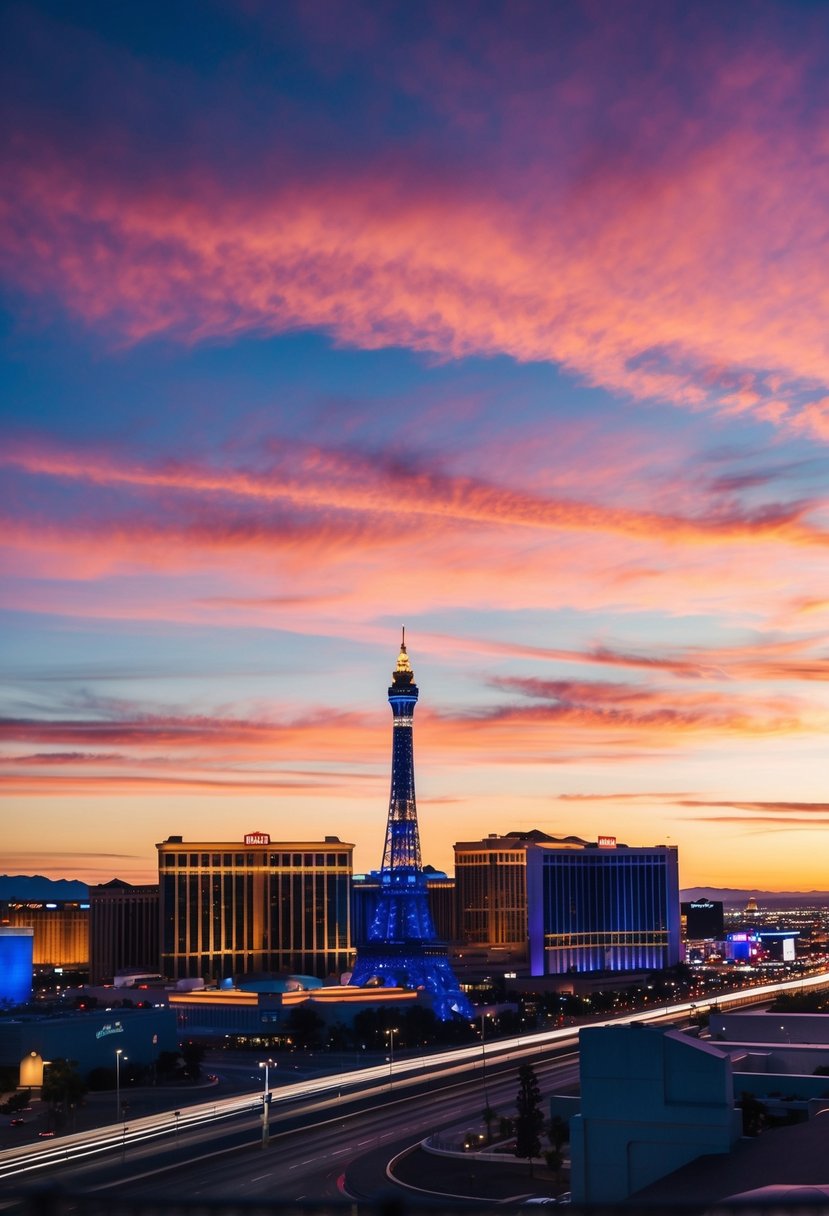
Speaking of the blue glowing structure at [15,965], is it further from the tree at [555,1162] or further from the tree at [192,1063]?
the tree at [555,1162]

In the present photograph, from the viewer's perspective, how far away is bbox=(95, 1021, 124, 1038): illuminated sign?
9656cm

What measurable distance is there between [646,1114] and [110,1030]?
5310 centimetres

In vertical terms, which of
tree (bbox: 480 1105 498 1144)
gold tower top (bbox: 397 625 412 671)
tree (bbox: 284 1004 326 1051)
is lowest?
tree (bbox: 284 1004 326 1051)

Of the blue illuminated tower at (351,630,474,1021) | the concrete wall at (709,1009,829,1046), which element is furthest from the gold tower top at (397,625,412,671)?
the concrete wall at (709,1009,829,1046)

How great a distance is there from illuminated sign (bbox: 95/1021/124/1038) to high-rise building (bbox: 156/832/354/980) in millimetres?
83594

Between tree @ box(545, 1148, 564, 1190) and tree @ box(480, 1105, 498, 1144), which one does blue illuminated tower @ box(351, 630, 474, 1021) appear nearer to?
tree @ box(480, 1105, 498, 1144)

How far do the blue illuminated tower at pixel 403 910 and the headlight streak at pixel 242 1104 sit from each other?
2236 cm

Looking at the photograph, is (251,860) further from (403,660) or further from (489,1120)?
(489,1120)

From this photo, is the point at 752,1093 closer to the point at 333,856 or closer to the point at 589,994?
the point at 589,994

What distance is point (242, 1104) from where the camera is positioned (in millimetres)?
78000

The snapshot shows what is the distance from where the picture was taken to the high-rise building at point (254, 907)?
600 ft

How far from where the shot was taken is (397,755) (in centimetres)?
15525

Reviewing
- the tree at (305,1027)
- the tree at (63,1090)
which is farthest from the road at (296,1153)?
the tree at (305,1027)

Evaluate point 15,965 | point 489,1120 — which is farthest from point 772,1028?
point 15,965
